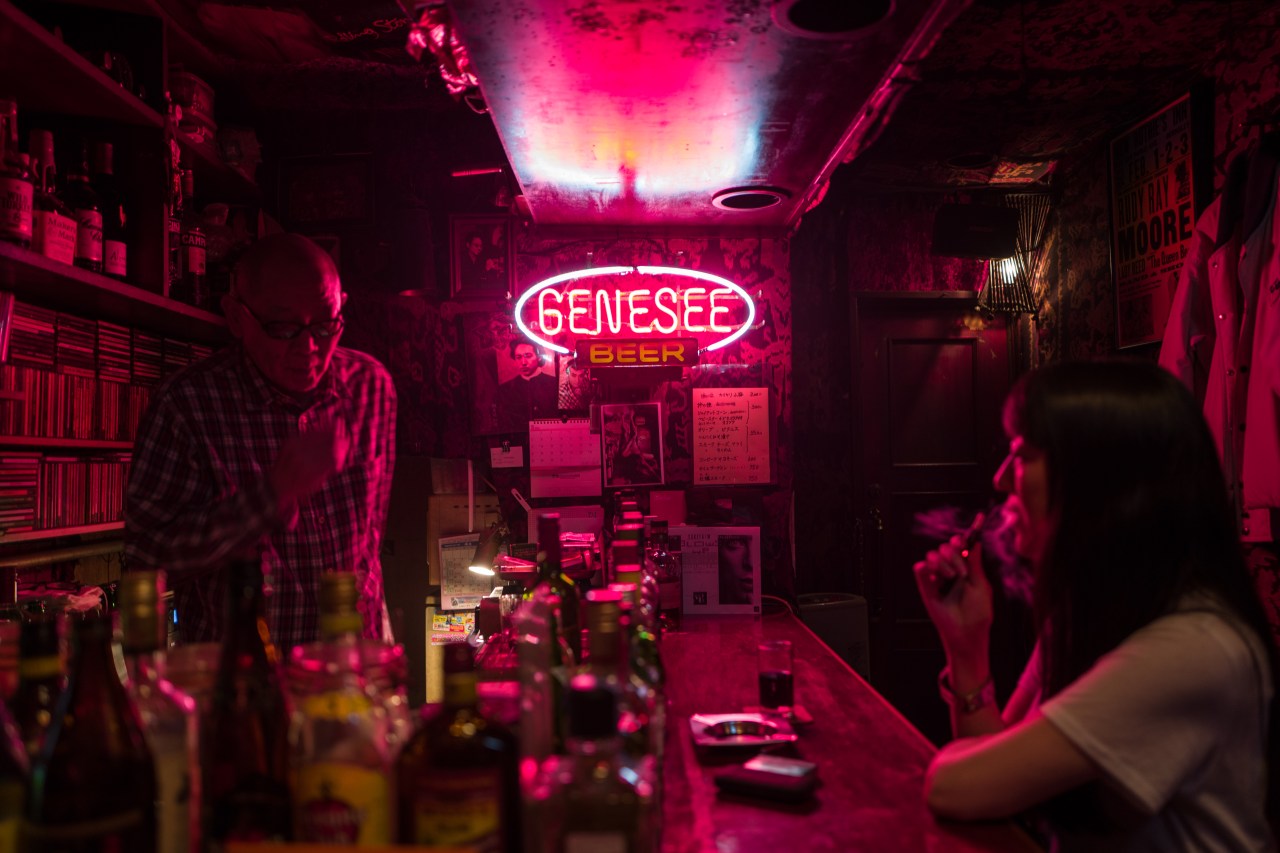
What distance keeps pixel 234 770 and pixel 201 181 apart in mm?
3495

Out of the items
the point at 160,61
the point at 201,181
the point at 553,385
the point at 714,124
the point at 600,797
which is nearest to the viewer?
the point at 600,797

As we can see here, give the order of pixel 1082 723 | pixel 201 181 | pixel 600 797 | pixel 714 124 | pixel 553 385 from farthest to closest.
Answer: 1. pixel 553 385
2. pixel 201 181
3. pixel 714 124
4. pixel 1082 723
5. pixel 600 797

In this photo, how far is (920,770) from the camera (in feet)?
5.29

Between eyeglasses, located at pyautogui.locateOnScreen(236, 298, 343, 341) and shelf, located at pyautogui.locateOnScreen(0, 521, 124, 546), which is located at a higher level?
eyeglasses, located at pyautogui.locateOnScreen(236, 298, 343, 341)

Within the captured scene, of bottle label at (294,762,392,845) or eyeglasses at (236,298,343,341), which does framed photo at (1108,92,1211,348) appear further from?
bottle label at (294,762,392,845)

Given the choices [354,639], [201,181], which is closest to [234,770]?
[354,639]

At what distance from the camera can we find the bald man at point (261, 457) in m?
1.93

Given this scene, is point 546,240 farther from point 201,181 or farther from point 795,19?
point 795,19

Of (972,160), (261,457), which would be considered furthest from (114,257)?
(972,160)

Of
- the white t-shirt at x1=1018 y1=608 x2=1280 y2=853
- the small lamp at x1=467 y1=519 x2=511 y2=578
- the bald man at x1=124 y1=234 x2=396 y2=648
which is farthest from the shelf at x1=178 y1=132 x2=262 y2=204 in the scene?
the white t-shirt at x1=1018 y1=608 x2=1280 y2=853

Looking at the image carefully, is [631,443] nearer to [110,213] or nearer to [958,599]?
[110,213]

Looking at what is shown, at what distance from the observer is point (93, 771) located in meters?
0.81

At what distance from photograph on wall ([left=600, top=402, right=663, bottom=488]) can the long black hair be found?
8.78 ft

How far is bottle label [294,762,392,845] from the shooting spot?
754 millimetres
